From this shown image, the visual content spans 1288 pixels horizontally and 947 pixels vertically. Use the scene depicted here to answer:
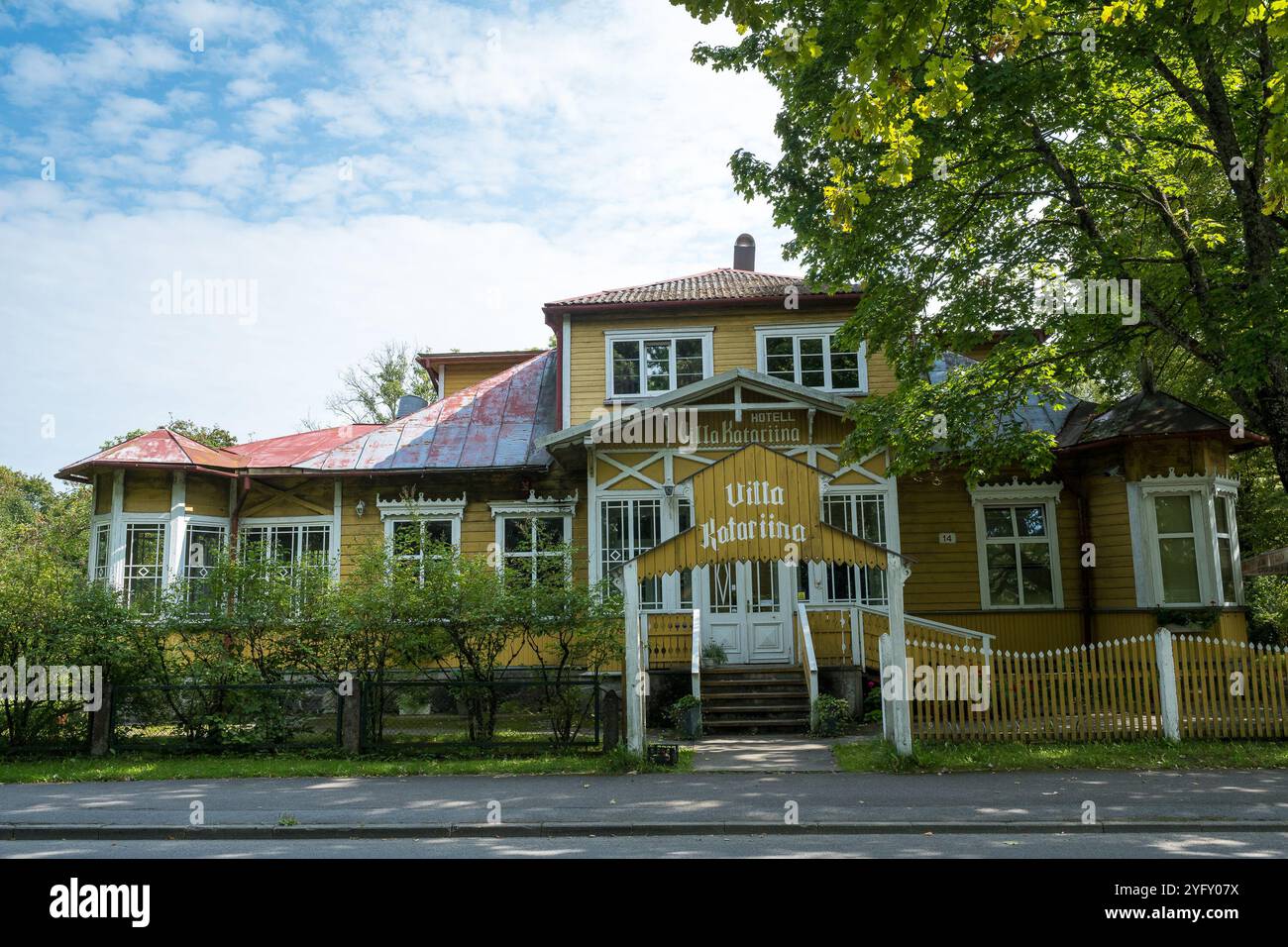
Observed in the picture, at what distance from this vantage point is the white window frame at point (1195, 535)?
16266 millimetres

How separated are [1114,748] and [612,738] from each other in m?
6.66

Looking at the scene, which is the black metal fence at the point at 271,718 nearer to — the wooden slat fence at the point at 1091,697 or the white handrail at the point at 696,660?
the white handrail at the point at 696,660

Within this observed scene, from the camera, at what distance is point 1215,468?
655 inches

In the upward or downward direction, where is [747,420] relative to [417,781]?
upward

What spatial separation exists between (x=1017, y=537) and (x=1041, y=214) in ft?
21.7

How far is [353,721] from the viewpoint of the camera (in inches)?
488

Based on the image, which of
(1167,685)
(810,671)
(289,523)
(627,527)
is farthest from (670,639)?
(289,523)

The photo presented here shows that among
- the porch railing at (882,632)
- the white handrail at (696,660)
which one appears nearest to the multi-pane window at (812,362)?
the porch railing at (882,632)

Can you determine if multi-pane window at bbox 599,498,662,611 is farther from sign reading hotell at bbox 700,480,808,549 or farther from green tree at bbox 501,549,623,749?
Answer: sign reading hotell at bbox 700,480,808,549

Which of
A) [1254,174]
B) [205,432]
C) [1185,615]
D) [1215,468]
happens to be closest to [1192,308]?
[1254,174]

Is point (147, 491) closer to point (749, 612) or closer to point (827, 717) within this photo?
point (749, 612)

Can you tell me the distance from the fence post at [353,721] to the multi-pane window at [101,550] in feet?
27.2

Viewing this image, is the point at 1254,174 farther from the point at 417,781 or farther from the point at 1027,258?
the point at 417,781

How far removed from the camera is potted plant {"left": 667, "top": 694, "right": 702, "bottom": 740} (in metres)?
14.0
